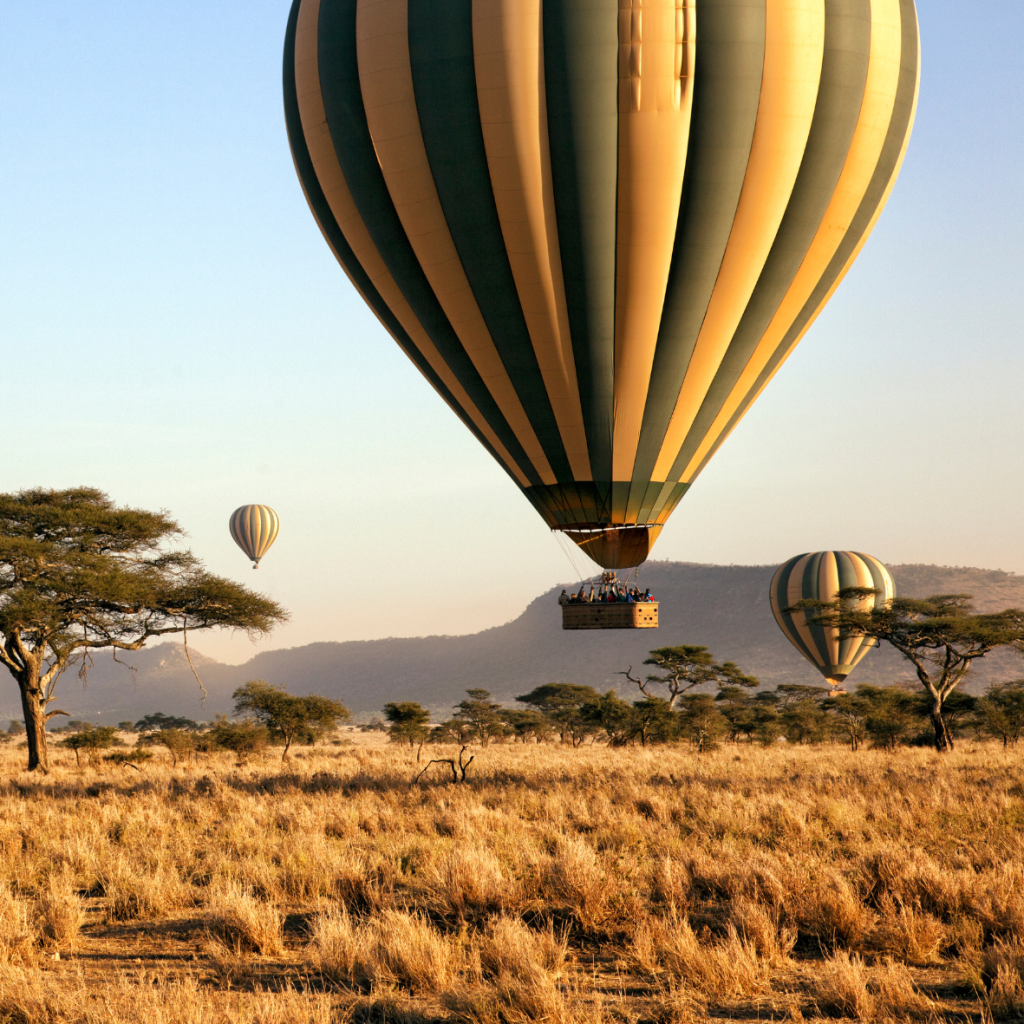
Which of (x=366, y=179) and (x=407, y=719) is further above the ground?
(x=366, y=179)

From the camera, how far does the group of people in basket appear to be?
780 inches

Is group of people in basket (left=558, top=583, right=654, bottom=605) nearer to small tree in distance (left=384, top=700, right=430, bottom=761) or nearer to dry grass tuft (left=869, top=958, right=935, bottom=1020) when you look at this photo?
dry grass tuft (left=869, top=958, right=935, bottom=1020)

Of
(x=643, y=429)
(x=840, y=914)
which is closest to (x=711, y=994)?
(x=840, y=914)

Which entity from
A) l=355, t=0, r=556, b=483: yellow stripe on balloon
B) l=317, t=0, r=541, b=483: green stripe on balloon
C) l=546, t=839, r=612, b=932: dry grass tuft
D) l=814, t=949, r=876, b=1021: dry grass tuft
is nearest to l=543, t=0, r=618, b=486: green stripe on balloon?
l=355, t=0, r=556, b=483: yellow stripe on balloon

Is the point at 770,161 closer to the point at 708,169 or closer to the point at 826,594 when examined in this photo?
the point at 708,169

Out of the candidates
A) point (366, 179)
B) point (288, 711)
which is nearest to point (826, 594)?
point (288, 711)

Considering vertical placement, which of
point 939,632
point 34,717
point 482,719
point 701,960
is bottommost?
point 482,719

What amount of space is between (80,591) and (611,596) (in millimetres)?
14846

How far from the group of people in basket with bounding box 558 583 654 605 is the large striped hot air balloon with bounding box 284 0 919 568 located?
4.75 ft

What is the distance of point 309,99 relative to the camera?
1880 centimetres

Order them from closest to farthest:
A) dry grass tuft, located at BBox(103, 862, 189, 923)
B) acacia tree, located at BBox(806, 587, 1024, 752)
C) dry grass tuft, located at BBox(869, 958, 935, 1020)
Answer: dry grass tuft, located at BBox(869, 958, 935, 1020)
dry grass tuft, located at BBox(103, 862, 189, 923)
acacia tree, located at BBox(806, 587, 1024, 752)

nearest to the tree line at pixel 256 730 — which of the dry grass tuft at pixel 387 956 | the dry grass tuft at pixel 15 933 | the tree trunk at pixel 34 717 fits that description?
the tree trunk at pixel 34 717

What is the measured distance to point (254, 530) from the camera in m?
81.6

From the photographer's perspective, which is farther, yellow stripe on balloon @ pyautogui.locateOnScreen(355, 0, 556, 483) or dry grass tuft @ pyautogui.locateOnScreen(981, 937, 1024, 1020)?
yellow stripe on balloon @ pyautogui.locateOnScreen(355, 0, 556, 483)
